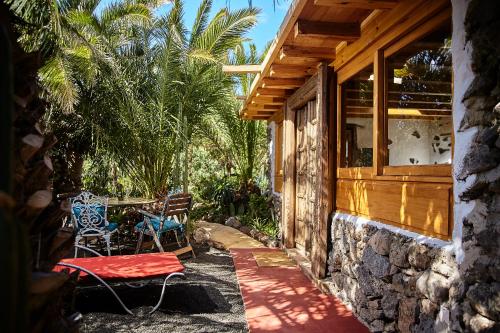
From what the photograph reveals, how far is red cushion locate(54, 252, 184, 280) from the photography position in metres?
3.81

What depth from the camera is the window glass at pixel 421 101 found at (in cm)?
246

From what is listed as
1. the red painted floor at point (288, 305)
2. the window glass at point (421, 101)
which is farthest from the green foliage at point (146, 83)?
the window glass at point (421, 101)

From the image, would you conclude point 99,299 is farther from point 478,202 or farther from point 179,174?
point 179,174

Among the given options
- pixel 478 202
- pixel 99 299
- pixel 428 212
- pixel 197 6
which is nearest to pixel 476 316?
pixel 478 202

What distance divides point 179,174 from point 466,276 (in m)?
6.75

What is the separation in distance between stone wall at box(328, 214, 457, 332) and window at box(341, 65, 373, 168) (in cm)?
60

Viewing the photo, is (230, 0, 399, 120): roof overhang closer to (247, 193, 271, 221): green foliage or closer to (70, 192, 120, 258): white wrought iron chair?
(70, 192, 120, 258): white wrought iron chair

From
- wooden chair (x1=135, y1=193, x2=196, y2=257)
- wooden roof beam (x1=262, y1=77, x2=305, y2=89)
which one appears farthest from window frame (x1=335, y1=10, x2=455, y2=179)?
wooden chair (x1=135, y1=193, x2=196, y2=257)

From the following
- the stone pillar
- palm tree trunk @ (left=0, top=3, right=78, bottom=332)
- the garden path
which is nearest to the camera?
palm tree trunk @ (left=0, top=3, right=78, bottom=332)

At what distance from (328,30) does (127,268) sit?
3069mm

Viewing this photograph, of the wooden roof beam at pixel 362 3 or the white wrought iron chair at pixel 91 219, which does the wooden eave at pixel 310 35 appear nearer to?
the wooden roof beam at pixel 362 3

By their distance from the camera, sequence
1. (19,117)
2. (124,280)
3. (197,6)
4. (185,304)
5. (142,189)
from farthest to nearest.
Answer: (197,6), (142,189), (185,304), (124,280), (19,117)

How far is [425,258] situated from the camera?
2438 millimetres

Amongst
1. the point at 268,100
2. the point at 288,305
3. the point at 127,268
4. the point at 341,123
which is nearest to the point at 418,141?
the point at 341,123
